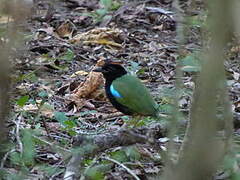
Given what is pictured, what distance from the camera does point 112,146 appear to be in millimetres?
3842

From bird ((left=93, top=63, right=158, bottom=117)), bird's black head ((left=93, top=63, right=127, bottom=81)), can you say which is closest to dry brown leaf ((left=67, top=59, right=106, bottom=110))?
bird's black head ((left=93, top=63, right=127, bottom=81))

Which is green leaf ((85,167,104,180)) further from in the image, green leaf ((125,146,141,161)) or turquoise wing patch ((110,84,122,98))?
turquoise wing patch ((110,84,122,98))

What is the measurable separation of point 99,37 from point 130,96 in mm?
3120

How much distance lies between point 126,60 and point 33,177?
143 inches

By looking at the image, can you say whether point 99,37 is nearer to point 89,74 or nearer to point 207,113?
point 89,74

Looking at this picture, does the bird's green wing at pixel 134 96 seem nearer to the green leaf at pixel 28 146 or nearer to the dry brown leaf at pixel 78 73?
the green leaf at pixel 28 146

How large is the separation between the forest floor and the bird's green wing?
138mm

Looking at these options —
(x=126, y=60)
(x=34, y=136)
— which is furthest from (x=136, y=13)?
(x=34, y=136)

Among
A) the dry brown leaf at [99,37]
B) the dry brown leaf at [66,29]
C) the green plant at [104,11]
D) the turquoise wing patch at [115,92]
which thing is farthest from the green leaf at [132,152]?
the green plant at [104,11]

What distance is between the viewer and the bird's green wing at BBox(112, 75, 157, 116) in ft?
15.5

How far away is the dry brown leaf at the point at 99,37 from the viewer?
7.76m

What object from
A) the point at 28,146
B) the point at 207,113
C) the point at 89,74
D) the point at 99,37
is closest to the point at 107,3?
the point at 99,37

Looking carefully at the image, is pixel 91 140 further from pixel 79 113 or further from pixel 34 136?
pixel 79 113

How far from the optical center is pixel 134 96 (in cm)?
482
